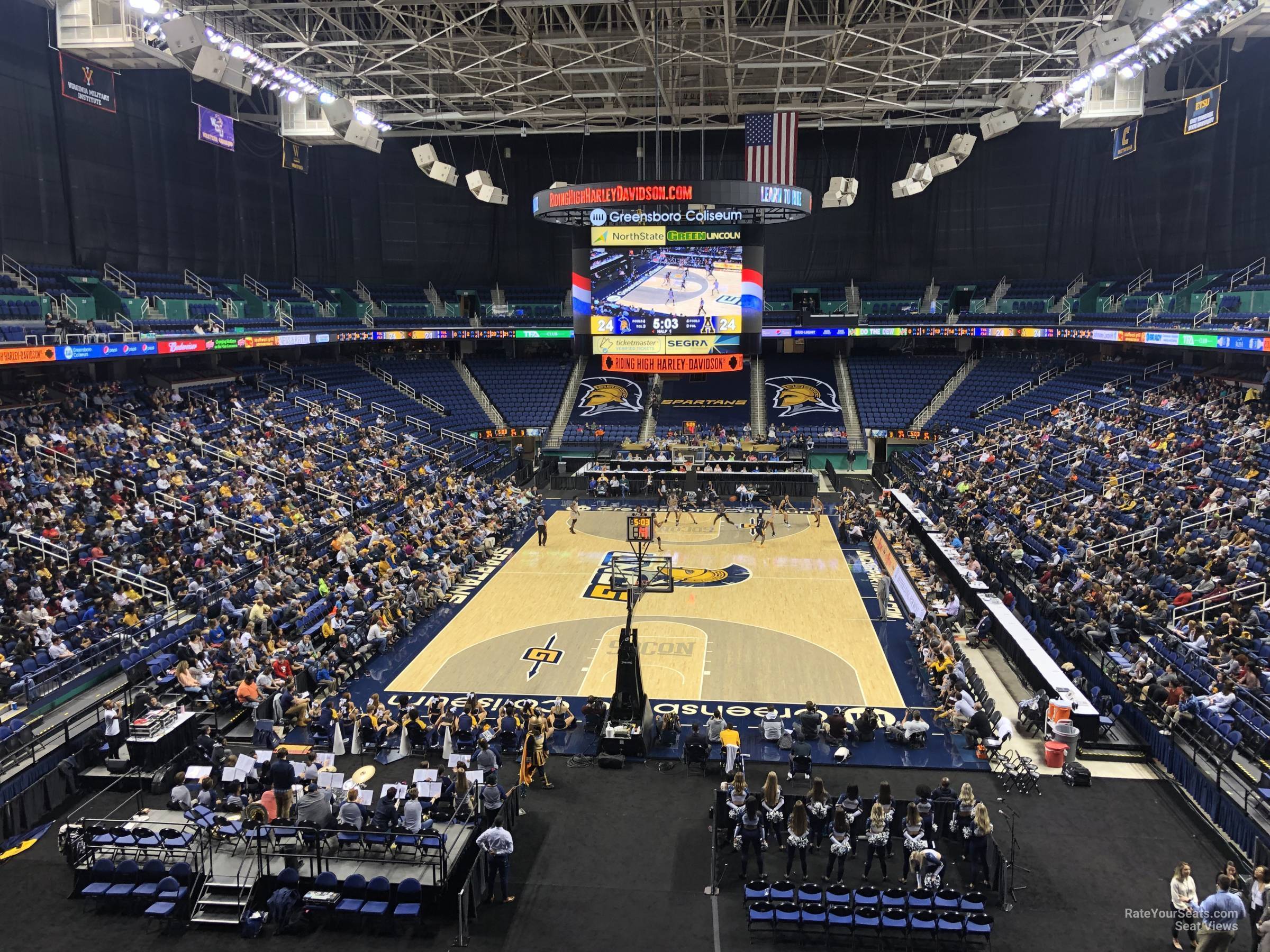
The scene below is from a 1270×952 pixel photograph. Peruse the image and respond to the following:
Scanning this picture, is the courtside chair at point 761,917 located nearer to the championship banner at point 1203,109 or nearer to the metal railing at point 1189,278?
the championship banner at point 1203,109

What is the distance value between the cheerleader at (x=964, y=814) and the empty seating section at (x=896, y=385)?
32.6m

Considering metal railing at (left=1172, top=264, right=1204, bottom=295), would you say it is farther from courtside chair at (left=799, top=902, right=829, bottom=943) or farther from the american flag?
courtside chair at (left=799, top=902, right=829, bottom=943)

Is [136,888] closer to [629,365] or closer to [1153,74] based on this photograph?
[629,365]

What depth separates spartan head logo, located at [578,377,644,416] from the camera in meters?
47.1

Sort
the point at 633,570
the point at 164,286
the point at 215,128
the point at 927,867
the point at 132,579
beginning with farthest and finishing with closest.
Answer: the point at 215,128 < the point at 164,286 < the point at 633,570 < the point at 132,579 < the point at 927,867

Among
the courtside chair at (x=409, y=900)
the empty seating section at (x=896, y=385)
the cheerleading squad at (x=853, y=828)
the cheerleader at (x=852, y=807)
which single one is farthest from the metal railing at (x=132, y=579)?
the empty seating section at (x=896, y=385)

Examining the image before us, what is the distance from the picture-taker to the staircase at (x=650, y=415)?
45.2 metres

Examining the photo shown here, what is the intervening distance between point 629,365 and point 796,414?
22.1 metres

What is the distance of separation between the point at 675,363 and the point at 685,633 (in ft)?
24.4

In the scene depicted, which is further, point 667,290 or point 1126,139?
point 1126,139

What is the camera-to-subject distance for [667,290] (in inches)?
989

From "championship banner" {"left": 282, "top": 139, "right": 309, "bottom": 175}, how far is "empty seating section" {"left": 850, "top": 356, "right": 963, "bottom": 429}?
1137 inches

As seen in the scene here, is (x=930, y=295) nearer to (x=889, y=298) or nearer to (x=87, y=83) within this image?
(x=889, y=298)

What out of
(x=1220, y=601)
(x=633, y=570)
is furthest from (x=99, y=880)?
(x=1220, y=601)
